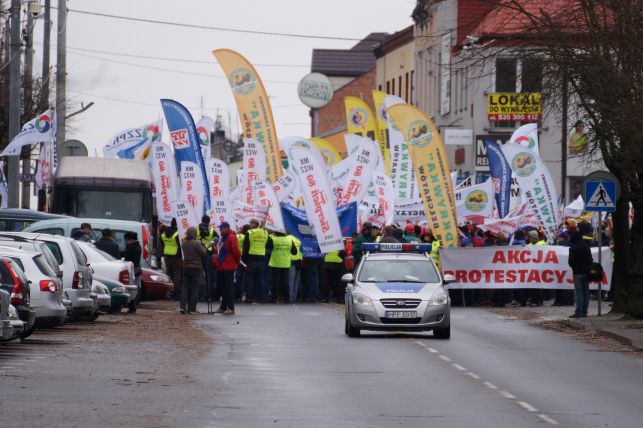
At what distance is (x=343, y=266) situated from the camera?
40656 mm

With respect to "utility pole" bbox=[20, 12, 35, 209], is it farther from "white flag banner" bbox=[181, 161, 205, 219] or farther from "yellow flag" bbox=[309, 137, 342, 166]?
"white flag banner" bbox=[181, 161, 205, 219]

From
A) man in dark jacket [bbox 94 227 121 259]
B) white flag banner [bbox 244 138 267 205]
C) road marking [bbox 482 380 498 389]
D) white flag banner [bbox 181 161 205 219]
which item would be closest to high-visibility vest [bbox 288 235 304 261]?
white flag banner [bbox 244 138 267 205]

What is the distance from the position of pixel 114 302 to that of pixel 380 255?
6130mm

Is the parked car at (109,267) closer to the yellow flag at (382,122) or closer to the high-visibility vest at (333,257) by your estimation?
the high-visibility vest at (333,257)

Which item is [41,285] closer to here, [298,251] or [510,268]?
[298,251]

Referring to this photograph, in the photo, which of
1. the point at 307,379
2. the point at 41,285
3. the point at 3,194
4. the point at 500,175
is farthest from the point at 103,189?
the point at 307,379

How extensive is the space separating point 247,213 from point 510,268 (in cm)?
644

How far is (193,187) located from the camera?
4100cm

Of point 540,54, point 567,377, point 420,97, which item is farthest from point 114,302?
point 420,97

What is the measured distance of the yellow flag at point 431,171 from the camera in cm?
4062

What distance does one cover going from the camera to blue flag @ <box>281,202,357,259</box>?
41.6 m

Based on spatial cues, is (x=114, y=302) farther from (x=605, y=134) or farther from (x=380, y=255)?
(x=605, y=134)

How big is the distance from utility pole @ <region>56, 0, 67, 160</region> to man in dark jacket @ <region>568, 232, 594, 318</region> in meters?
20.5

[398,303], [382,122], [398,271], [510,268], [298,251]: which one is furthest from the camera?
[382,122]
